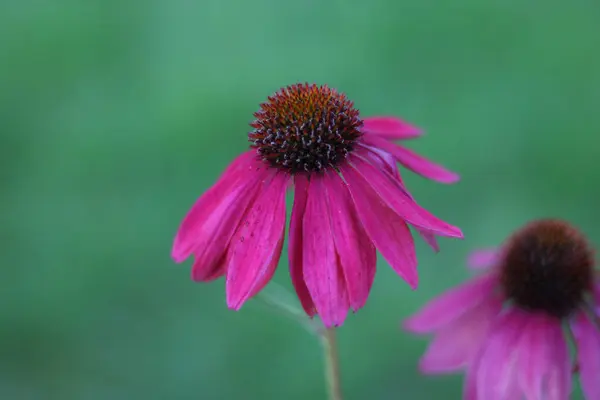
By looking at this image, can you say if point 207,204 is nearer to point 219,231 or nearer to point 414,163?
point 219,231

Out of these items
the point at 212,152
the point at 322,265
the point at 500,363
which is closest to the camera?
the point at 322,265

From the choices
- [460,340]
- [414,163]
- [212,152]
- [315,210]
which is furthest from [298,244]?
[212,152]

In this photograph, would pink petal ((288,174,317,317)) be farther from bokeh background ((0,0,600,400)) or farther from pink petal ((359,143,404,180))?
bokeh background ((0,0,600,400))

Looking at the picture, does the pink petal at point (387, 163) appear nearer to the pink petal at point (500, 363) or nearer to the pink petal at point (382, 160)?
the pink petal at point (382, 160)

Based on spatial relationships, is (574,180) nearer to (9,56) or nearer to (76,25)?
(76,25)

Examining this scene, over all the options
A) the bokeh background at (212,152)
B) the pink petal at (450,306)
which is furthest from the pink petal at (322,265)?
the bokeh background at (212,152)

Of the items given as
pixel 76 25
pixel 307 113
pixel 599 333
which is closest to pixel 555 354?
pixel 599 333

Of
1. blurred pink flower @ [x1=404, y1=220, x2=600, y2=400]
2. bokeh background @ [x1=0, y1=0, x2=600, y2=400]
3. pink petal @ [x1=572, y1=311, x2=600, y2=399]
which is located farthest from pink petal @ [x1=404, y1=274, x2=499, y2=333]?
bokeh background @ [x1=0, y1=0, x2=600, y2=400]
